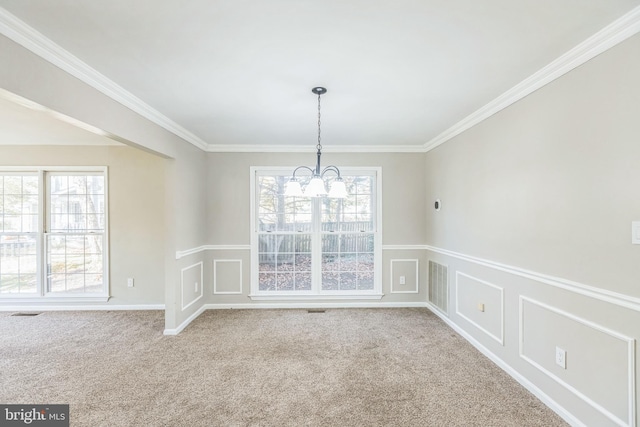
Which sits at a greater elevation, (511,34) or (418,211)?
(511,34)

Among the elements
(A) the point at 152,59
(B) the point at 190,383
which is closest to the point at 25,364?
(B) the point at 190,383

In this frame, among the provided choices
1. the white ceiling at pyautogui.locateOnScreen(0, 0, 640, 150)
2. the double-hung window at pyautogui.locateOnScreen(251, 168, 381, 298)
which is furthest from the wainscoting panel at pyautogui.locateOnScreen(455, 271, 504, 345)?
the white ceiling at pyautogui.locateOnScreen(0, 0, 640, 150)

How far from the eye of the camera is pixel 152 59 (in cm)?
201

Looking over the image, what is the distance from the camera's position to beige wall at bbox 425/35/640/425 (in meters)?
1.67

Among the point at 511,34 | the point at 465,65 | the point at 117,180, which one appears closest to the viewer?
the point at 511,34

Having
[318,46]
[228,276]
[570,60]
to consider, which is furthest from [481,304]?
[228,276]

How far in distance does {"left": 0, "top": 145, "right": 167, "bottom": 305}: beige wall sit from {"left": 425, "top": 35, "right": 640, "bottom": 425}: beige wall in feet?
14.5

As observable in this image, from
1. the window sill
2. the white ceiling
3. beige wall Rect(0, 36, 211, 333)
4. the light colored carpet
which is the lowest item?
the light colored carpet

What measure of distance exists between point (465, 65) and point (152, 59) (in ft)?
7.25

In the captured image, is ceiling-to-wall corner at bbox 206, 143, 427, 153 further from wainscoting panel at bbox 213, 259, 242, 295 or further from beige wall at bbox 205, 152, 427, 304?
wainscoting panel at bbox 213, 259, 242, 295

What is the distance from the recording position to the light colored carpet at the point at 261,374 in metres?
2.14

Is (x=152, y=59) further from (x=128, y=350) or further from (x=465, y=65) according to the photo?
(x=128, y=350)

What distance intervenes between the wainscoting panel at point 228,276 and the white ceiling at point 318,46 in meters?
2.40

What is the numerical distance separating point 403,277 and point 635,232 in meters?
3.16
